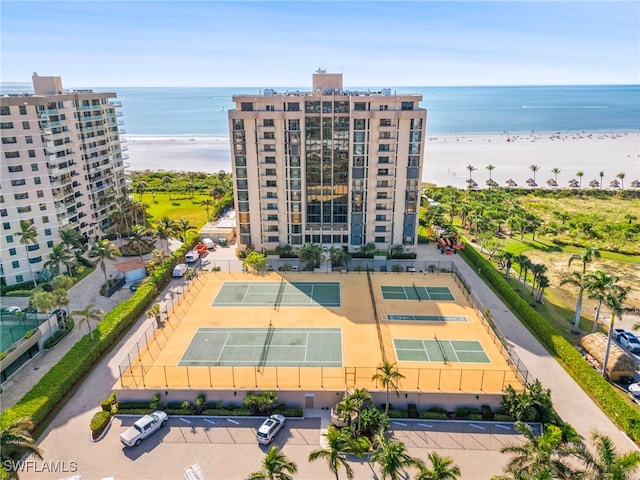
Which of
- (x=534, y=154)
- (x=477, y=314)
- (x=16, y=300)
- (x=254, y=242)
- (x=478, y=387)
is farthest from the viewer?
(x=534, y=154)

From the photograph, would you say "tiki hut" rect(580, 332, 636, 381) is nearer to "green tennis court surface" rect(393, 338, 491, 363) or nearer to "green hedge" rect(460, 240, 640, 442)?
"green hedge" rect(460, 240, 640, 442)

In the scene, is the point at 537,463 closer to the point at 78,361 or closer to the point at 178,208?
the point at 78,361

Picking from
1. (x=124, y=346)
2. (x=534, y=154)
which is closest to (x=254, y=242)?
(x=124, y=346)

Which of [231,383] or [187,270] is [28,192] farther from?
[231,383]

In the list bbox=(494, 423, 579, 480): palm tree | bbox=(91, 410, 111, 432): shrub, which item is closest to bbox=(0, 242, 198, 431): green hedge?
bbox=(91, 410, 111, 432): shrub

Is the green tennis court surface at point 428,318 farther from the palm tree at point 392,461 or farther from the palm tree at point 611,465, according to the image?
the palm tree at point 611,465

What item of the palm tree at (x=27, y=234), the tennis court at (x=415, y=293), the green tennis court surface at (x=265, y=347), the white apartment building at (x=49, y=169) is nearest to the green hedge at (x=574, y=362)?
the tennis court at (x=415, y=293)
